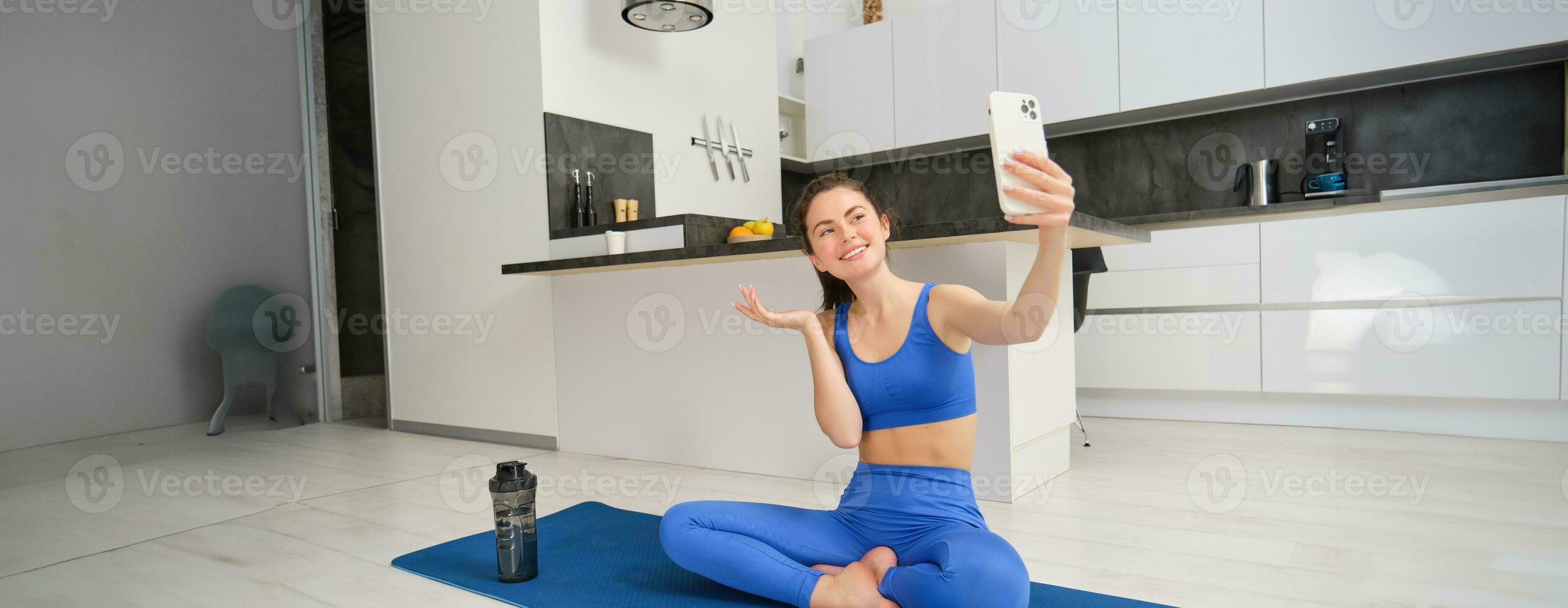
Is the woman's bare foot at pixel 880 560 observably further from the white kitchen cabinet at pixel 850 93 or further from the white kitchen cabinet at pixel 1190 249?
the white kitchen cabinet at pixel 850 93

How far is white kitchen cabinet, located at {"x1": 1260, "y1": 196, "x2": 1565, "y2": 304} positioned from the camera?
3078 millimetres

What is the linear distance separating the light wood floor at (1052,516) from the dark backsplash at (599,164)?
3.43 ft

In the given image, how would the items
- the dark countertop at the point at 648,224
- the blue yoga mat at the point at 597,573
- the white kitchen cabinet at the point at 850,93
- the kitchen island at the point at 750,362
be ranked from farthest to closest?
the white kitchen cabinet at the point at 850,93
the dark countertop at the point at 648,224
the kitchen island at the point at 750,362
the blue yoga mat at the point at 597,573

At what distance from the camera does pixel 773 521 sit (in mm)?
1598

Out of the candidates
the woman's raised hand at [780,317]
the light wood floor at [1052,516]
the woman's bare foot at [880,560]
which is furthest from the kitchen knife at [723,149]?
the woman's bare foot at [880,560]

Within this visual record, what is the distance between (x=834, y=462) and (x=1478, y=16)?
3.06 m

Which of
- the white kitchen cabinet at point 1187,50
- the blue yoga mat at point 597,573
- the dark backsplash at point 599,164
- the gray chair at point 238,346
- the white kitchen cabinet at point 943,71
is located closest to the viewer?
the blue yoga mat at point 597,573

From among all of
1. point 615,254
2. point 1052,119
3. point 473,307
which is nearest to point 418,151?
point 473,307

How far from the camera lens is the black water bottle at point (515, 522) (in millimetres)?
1699

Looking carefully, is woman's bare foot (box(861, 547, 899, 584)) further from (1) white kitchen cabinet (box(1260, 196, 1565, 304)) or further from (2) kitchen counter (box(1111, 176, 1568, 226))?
(1) white kitchen cabinet (box(1260, 196, 1565, 304))

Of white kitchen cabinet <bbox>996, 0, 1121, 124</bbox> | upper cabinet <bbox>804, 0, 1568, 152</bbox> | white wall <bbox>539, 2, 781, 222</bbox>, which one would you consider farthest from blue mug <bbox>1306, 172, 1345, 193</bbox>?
white wall <bbox>539, 2, 781, 222</bbox>

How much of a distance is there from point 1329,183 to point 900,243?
264 cm

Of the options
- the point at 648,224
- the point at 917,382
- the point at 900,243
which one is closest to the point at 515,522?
the point at 917,382

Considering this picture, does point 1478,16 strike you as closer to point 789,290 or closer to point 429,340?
point 789,290
